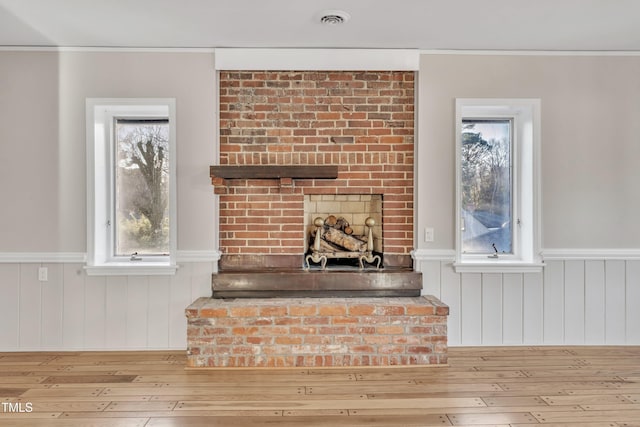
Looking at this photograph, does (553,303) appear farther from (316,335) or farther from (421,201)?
(316,335)

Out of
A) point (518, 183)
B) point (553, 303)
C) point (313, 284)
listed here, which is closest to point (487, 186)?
point (518, 183)

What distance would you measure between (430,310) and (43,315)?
305 centimetres

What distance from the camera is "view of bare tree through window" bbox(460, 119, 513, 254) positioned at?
11.3ft

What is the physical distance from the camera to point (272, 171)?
310 cm

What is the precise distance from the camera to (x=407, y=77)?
3285 millimetres

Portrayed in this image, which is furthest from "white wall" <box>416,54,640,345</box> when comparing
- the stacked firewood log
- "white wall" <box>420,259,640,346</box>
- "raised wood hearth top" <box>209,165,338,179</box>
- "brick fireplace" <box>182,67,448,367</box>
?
"raised wood hearth top" <box>209,165,338,179</box>

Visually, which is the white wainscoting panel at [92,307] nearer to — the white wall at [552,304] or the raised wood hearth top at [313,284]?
the raised wood hearth top at [313,284]

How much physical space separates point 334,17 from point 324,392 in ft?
8.05

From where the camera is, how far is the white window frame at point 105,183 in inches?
124

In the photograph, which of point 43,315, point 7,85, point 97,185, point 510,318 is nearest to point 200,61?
point 97,185

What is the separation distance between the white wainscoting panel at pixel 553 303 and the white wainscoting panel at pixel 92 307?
7.05 feet

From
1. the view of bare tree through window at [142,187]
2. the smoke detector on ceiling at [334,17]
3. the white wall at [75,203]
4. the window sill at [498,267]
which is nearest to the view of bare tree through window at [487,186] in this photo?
the window sill at [498,267]

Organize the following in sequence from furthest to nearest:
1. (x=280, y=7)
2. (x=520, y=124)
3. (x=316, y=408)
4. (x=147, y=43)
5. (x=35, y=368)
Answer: (x=520, y=124), (x=147, y=43), (x=35, y=368), (x=280, y=7), (x=316, y=408)

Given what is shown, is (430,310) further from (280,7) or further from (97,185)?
(97,185)
